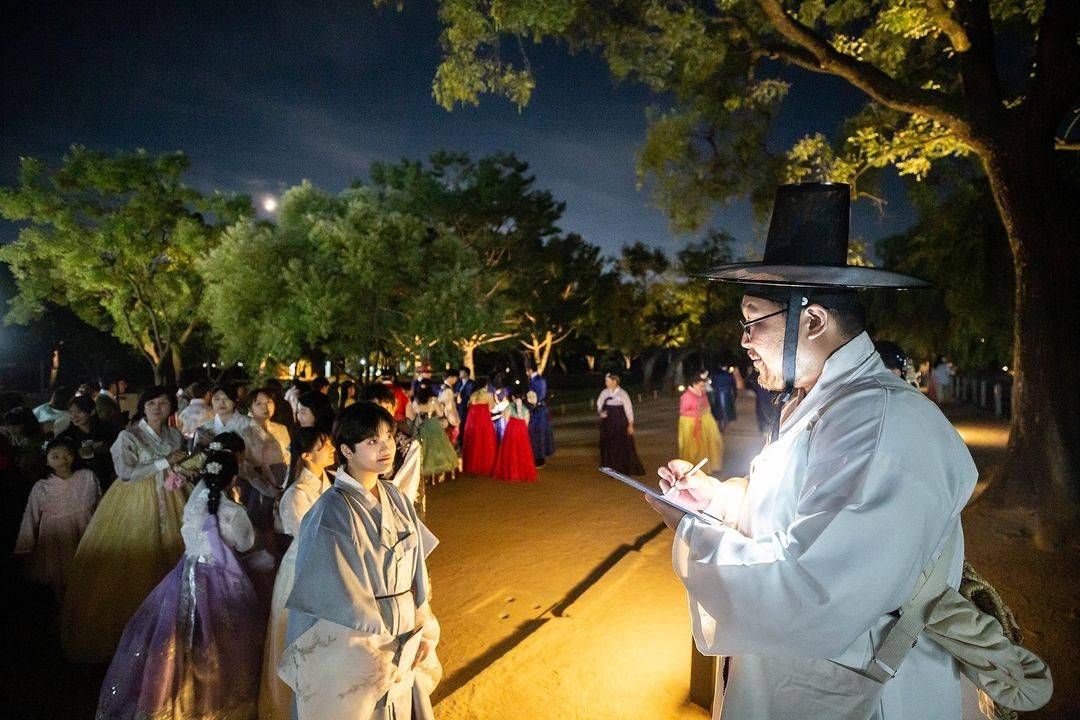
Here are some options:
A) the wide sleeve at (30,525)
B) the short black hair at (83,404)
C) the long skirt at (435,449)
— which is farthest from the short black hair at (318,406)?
the long skirt at (435,449)

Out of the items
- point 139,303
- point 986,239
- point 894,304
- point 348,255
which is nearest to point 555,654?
point 348,255

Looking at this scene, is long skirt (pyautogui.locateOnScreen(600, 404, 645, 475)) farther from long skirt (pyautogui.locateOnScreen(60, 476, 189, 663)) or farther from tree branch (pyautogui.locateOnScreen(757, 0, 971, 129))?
long skirt (pyautogui.locateOnScreen(60, 476, 189, 663))

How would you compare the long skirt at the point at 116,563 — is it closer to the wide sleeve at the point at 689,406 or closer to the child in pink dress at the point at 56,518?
the child in pink dress at the point at 56,518

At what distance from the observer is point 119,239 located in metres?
19.0

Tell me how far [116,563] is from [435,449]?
6.28 metres

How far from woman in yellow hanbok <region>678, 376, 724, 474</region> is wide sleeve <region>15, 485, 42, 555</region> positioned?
9.39 m

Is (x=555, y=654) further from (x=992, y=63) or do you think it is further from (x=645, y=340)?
(x=645, y=340)

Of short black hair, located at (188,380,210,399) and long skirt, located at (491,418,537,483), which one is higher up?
short black hair, located at (188,380,210,399)

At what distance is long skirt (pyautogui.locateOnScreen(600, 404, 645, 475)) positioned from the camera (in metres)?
11.6

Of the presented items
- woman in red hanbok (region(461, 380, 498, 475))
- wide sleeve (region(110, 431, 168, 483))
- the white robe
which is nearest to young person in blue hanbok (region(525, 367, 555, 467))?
woman in red hanbok (region(461, 380, 498, 475))

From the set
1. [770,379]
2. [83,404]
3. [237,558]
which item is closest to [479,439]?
[83,404]

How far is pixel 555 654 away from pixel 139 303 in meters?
23.0

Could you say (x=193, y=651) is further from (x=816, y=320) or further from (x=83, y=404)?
(x=83, y=404)

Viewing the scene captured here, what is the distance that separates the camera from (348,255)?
14.1 m
